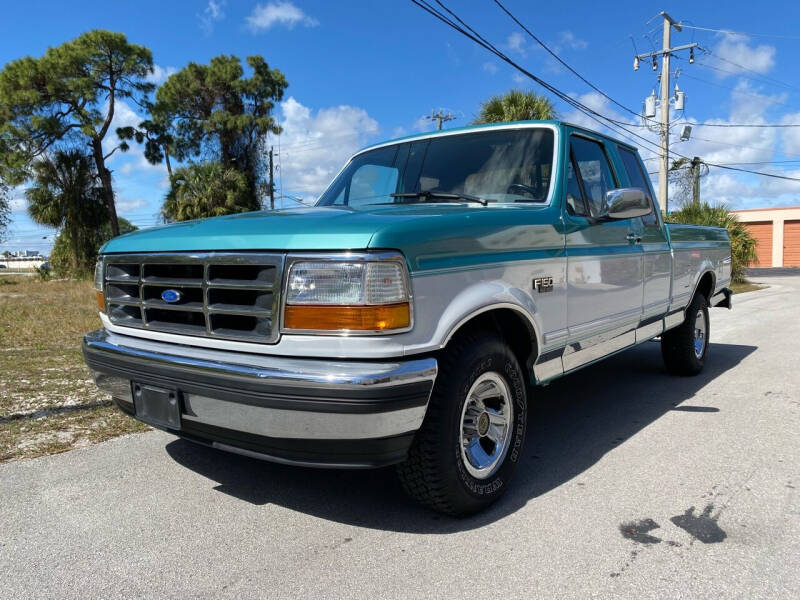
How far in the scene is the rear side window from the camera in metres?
4.68

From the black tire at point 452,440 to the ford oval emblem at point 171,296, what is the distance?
1.24 meters

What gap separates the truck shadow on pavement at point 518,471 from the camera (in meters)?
2.93

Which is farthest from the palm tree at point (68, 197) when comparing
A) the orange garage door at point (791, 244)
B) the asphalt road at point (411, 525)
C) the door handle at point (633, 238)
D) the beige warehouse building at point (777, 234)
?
the orange garage door at point (791, 244)

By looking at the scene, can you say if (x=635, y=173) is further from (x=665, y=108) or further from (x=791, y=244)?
(x=791, y=244)

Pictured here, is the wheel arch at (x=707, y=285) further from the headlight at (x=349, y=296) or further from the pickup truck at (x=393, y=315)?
the headlight at (x=349, y=296)

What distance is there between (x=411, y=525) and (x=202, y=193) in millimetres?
29188

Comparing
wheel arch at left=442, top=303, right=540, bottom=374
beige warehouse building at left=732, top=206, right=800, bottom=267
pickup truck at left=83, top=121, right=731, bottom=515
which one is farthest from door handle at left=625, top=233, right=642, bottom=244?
beige warehouse building at left=732, top=206, right=800, bottom=267

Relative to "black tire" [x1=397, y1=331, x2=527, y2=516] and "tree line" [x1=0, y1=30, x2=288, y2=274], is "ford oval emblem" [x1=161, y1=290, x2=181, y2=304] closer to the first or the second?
"black tire" [x1=397, y1=331, x2=527, y2=516]

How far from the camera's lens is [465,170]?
146 inches

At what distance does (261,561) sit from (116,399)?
4.03ft

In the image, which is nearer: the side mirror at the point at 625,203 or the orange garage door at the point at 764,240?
the side mirror at the point at 625,203

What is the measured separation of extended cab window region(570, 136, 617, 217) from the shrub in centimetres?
1731

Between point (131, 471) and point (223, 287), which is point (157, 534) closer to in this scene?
point (131, 471)

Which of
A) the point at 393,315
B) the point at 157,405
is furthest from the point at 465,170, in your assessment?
the point at 157,405
